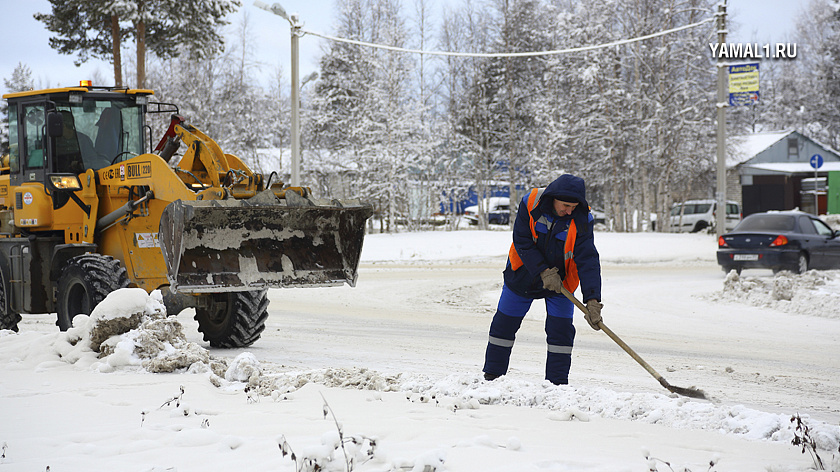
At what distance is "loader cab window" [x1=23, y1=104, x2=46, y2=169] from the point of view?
8578 millimetres

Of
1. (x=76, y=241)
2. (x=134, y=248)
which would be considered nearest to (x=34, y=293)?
(x=76, y=241)

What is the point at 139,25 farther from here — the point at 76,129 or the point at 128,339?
the point at 128,339

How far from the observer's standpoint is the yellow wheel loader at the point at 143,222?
7156 mm

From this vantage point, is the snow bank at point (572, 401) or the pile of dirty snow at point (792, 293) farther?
the pile of dirty snow at point (792, 293)

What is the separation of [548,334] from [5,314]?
6399 millimetres

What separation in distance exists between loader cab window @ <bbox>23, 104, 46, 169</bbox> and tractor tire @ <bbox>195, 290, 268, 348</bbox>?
2610 millimetres

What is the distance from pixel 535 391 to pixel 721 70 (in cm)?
1808

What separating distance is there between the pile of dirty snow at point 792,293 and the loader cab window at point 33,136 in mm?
10135

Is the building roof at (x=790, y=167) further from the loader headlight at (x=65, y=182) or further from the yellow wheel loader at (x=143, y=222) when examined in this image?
the loader headlight at (x=65, y=182)

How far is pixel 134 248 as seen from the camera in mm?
7848

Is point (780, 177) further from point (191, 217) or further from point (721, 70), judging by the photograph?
point (191, 217)

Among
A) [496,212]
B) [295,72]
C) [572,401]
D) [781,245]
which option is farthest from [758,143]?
[572,401]

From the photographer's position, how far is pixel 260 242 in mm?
7445

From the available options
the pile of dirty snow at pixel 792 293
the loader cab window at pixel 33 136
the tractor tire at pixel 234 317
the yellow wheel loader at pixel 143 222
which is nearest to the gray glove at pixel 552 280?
the yellow wheel loader at pixel 143 222
